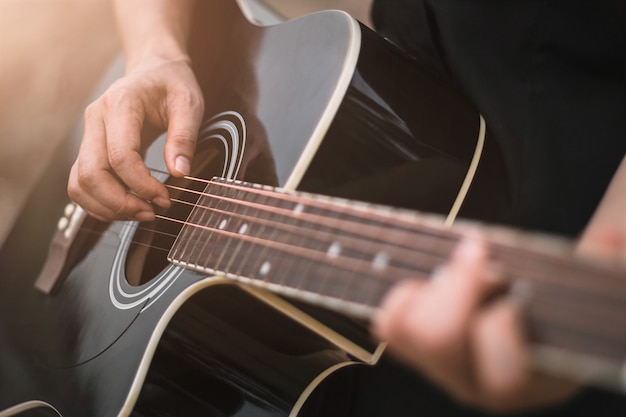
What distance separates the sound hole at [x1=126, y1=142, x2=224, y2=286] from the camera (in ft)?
1.83

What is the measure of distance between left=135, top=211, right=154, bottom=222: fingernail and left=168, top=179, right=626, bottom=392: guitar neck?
8cm

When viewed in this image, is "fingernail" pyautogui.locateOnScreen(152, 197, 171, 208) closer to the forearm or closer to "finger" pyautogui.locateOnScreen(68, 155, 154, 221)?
"finger" pyautogui.locateOnScreen(68, 155, 154, 221)

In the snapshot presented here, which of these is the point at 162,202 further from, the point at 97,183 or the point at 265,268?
the point at 265,268

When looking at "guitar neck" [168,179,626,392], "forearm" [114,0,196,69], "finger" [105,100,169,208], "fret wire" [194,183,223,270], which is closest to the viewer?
"guitar neck" [168,179,626,392]

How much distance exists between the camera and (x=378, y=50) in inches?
21.3

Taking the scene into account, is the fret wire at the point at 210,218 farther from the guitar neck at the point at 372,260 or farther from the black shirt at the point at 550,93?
the black shirt at the point at 550,93

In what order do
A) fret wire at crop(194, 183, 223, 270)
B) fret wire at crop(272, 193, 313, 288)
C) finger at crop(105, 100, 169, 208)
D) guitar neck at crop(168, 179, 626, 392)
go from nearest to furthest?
guitar neck at crop(168, 179, 626, 392) → fret wire at crop(272, 193, 313, 288) → fret wire at crop(194, 183, 223, 270) → finger at crop(105, 100, 169, 208)

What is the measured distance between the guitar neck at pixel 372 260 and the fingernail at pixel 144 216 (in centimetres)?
8

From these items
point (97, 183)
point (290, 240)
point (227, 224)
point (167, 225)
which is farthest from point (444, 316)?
point (97, 183)

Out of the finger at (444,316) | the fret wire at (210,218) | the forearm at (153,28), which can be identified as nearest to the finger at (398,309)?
the finger at (444,316)

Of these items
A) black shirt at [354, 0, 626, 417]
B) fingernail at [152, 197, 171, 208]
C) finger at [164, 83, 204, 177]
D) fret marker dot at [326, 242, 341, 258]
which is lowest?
fingernail at [152, 197, 171, 208]

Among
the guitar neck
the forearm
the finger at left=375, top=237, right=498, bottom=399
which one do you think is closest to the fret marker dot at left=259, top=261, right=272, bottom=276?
the guitar neck

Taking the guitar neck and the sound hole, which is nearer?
the guitar neck

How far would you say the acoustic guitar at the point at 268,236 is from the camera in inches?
16.5
